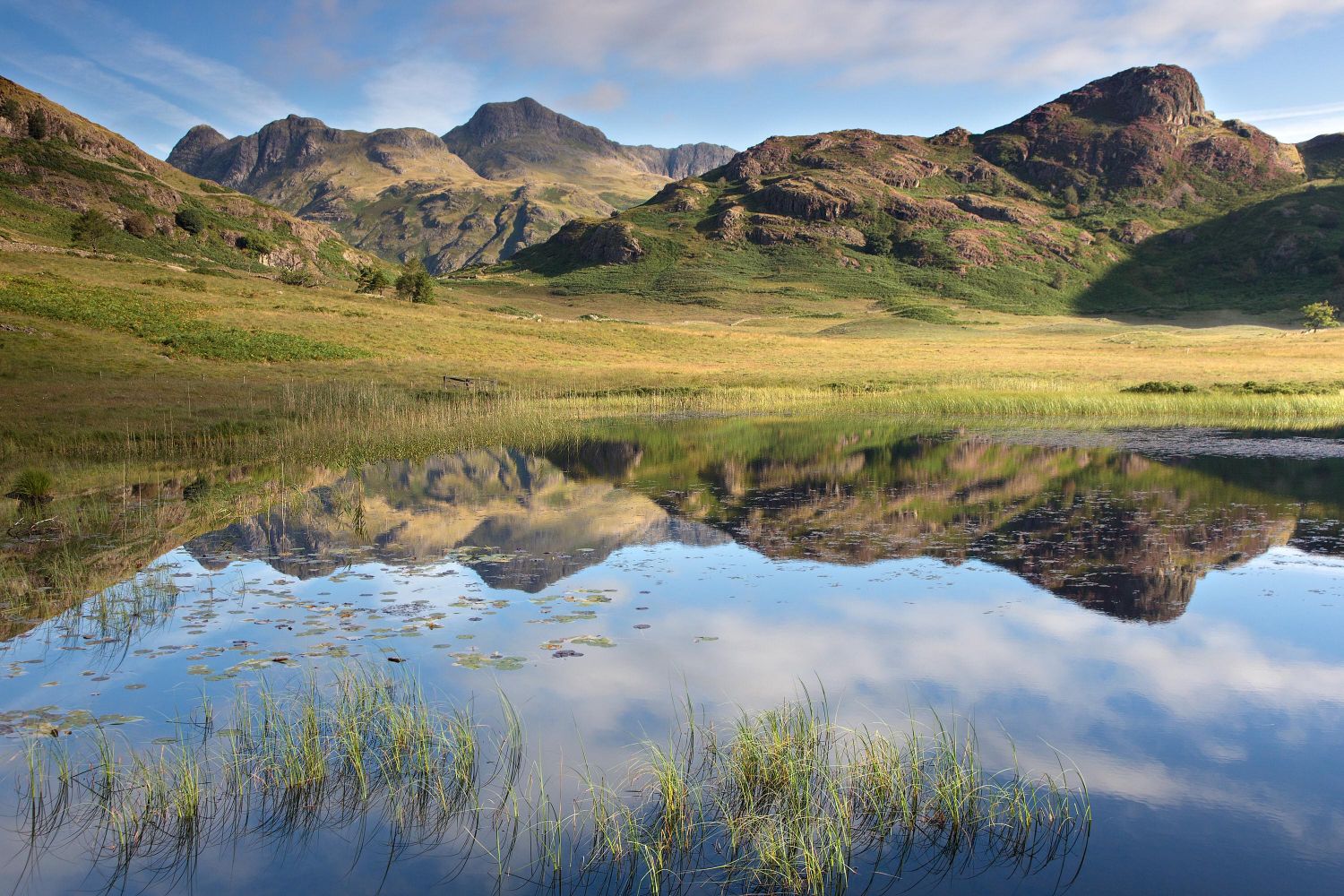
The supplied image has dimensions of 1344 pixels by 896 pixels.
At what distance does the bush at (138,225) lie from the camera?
483ft

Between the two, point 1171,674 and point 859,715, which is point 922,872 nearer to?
point 859,715

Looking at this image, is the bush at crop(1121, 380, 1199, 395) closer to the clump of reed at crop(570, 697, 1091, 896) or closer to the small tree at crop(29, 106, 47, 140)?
the clump of reed at crop(570, 697, 1091, 896)

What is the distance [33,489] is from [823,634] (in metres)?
16.6

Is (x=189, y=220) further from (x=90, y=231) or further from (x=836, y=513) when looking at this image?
(x=836, y=513)

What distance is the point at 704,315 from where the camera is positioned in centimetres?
15162

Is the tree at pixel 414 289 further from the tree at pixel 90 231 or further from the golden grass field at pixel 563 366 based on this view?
the tree at pixel 90 231

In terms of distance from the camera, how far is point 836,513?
1997cm

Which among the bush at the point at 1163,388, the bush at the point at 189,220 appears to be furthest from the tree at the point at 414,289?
the bush at the point at 189,220

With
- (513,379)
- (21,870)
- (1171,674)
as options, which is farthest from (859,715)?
(513,379)

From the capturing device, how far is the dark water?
683cm

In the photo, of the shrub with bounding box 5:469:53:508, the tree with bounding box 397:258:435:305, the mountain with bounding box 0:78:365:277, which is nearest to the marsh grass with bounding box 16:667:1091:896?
the shrub with bounding box 5:469:53:508

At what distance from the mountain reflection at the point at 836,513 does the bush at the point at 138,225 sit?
146822 mm

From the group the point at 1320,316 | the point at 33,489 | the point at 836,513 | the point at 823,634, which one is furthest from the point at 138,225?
the point at 1320,316

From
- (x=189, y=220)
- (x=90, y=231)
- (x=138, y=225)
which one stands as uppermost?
(x=189, y=220)
